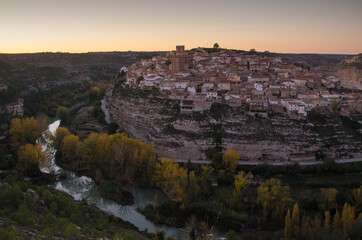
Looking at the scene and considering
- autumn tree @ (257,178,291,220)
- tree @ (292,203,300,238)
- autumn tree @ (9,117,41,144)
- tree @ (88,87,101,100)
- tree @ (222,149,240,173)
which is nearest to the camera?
tree @ (292,203,300,238)

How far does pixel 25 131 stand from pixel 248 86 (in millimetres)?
16316

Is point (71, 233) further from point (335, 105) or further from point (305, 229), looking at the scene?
point (335, 105)

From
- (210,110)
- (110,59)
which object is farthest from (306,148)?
(110,59)

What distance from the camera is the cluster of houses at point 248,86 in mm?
20219

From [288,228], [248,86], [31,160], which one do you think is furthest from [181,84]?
[288,228]

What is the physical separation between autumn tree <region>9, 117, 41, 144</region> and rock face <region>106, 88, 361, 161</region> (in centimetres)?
671

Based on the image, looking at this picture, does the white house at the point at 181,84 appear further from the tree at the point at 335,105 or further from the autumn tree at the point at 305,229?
the autumn tree at the point at 305,229

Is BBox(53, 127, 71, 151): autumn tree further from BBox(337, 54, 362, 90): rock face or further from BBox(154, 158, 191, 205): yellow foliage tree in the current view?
BBox(337, 54, 362, 90): rock face

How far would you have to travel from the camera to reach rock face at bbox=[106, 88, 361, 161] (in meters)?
18.1

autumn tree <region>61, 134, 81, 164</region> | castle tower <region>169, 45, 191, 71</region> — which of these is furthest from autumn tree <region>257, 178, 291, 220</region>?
castle tower <region>169, 45, 191, 71</region>

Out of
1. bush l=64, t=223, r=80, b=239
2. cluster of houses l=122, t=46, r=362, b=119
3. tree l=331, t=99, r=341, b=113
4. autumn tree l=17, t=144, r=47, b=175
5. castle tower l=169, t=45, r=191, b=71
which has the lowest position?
A: autumn tree l=17, t=144, r=47, b=175

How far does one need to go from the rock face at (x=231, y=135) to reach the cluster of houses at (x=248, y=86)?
77cm

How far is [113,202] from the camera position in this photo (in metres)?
14.6

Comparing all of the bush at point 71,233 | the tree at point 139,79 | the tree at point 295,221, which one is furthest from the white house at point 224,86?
the bush at point 71,233
